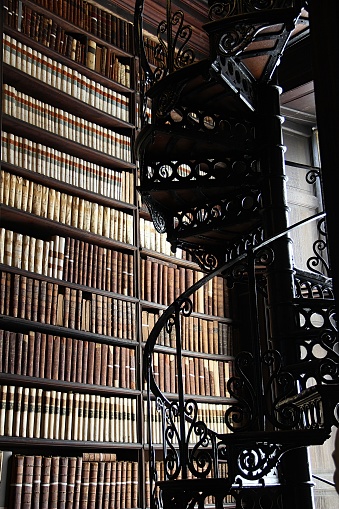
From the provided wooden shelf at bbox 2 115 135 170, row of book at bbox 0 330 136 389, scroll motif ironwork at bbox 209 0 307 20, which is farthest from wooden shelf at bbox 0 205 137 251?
scroll motif ironwork at bbox 209 0 307 20

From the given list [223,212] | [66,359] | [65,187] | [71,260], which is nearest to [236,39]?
[223,212]

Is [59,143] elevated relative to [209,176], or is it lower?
elevated

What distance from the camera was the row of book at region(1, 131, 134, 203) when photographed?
3.95 meters

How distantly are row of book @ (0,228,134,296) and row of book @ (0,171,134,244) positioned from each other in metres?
0.11

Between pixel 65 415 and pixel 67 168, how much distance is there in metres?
1.38

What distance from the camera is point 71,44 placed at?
4.46 metres

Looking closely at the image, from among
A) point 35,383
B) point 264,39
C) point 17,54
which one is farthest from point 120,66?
point 35,383

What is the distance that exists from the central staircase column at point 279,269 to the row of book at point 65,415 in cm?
101

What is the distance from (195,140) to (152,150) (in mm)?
255

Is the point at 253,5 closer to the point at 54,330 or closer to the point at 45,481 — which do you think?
the point at 54,330

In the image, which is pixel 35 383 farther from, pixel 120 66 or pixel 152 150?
pixel 120 66

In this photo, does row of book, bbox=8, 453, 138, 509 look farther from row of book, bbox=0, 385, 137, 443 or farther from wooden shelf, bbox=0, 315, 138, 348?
wooden shelf, bbox=0, 315, 138, 348

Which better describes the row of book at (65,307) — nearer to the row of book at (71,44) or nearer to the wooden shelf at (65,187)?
the wooden shelf at (65,187)

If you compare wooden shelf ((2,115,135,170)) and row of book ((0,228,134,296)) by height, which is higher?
wooden shelf ((2,115,135,170))
